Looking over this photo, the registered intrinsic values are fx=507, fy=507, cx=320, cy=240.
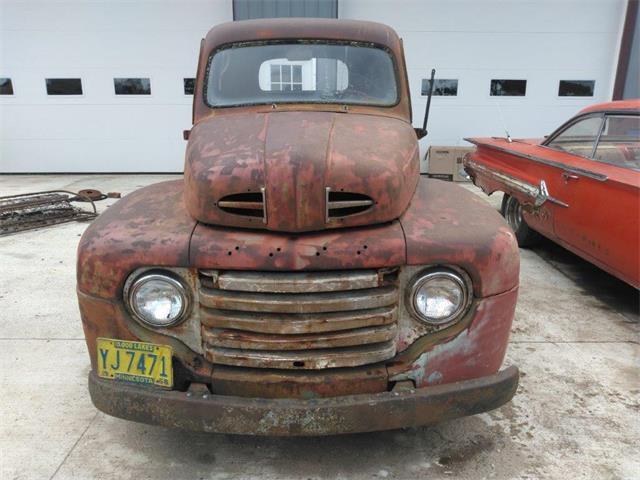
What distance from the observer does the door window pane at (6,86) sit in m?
10.1

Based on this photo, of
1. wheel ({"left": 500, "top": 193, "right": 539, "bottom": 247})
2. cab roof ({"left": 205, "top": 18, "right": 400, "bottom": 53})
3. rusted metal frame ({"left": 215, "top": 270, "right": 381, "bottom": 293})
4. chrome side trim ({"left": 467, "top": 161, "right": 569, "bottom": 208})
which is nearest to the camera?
rusted metal frame ({"left": 215, "top": 270, "right": 381, "bottom": 293})

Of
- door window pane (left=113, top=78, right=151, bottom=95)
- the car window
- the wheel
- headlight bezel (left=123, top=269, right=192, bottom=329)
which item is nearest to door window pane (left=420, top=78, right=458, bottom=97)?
the wheel

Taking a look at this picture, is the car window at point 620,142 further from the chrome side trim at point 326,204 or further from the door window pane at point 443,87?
the door window pane at point 443,87

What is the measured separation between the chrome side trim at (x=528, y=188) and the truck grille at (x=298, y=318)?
2.94 meters

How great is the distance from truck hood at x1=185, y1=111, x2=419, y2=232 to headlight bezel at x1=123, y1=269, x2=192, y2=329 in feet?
0.98

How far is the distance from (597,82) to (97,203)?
9281 mm

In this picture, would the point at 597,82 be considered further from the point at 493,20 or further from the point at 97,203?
the point at 97,203

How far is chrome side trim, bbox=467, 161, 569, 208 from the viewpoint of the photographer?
15.1 feet

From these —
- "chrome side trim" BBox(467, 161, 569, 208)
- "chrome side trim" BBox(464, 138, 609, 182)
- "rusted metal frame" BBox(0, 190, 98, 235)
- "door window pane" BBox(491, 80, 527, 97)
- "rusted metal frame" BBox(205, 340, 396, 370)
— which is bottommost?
"rusted metal frame" BBox(0, 190, 98, 235)

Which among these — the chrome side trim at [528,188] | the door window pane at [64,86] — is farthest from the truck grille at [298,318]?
the door window pane at [64,86]

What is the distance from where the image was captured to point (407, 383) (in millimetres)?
2168

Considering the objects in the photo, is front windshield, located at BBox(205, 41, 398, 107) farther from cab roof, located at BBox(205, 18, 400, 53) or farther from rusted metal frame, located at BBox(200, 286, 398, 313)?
rusted metal frame, located at BBox(200, 286, 398, 313)

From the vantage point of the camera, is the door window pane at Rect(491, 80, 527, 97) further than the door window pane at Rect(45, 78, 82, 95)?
No

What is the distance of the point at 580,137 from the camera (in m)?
4.73
